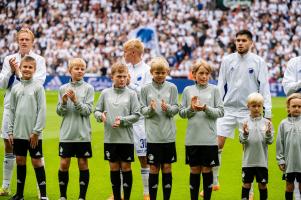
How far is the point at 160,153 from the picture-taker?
344 inches

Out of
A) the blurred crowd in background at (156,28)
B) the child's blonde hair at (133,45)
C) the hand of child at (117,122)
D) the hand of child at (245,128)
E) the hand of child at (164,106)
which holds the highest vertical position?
the blurred crowd in background at (156,28)

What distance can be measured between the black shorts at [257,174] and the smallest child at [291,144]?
270 mm

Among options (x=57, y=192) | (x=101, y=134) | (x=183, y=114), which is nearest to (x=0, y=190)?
(x=57, y=192)

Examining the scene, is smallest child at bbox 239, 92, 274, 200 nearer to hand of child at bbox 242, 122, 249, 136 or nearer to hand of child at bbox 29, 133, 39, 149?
hand of child at bbox 242, 122, 249, 136

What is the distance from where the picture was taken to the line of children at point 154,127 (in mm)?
8562

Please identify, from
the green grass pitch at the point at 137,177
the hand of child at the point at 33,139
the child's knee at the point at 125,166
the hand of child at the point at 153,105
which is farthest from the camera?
the green grass pitch at the point at 137,177

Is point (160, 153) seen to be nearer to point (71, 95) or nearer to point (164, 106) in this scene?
point (164, 106)

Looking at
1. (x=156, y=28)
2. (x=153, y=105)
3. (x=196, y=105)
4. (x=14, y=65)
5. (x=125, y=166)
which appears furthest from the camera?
(x=156, y=28)

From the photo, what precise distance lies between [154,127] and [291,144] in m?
1.79

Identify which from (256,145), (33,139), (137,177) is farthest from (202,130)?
(137,177)

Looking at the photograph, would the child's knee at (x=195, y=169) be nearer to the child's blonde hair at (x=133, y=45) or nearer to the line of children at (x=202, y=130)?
the line of children at (x=202, y=130)

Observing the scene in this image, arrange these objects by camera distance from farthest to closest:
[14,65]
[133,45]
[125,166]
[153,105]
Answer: [133,45] < [14,65] < [125,166] < [153,105]

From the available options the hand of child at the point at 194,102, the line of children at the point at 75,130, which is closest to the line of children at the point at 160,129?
the hand of child at the point at 194,102

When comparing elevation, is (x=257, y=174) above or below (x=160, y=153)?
below
